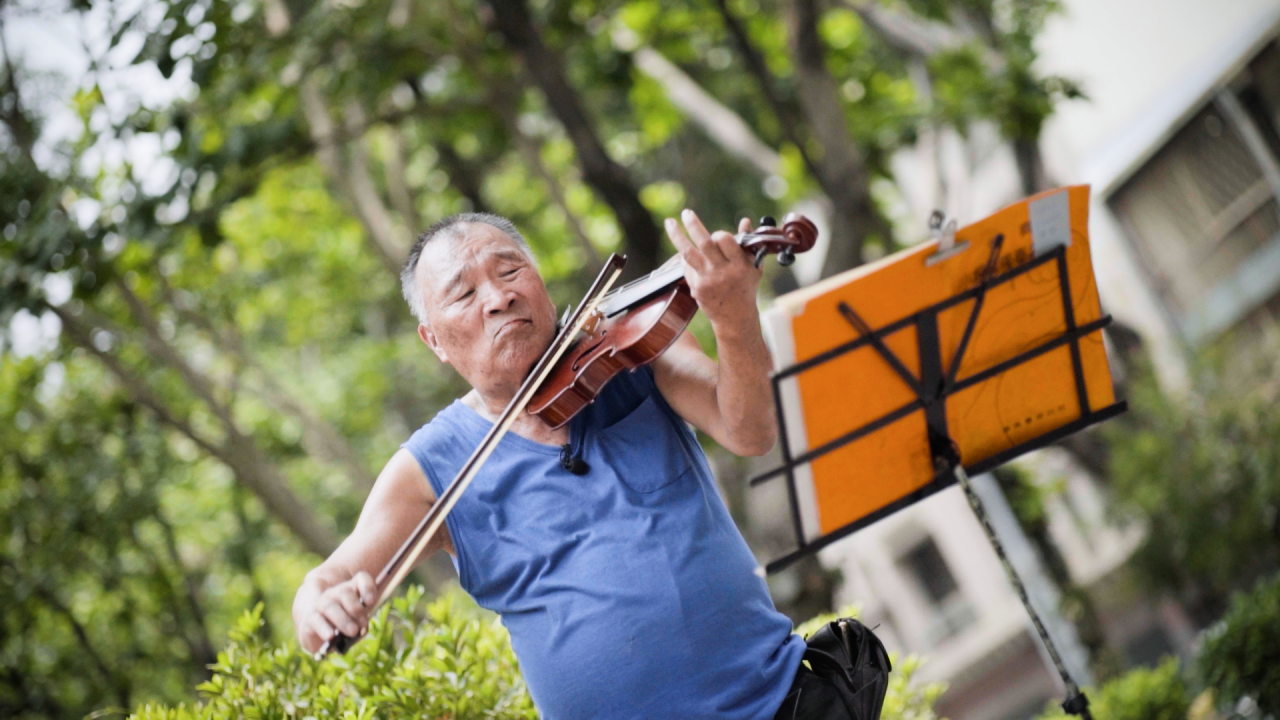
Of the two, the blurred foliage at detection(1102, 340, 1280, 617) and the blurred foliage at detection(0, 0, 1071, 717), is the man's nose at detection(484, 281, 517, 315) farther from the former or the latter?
the blurred foliage at detection(1102, 340, 1280, 617)

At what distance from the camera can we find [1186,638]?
14.2 m

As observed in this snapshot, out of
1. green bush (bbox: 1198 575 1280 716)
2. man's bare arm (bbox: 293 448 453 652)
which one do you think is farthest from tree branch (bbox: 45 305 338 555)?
green bush (bbox: 1198 575 1280 716)

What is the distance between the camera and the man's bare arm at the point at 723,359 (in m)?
1.91

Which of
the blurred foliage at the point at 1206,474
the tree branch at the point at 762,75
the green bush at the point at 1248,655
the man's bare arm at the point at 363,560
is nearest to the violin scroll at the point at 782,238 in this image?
the man's bare arm at the point at 363,560

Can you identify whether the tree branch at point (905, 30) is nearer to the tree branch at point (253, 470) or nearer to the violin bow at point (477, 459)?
the tree branch at point (253, 470)

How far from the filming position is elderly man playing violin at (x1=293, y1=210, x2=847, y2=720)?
2.04 meters

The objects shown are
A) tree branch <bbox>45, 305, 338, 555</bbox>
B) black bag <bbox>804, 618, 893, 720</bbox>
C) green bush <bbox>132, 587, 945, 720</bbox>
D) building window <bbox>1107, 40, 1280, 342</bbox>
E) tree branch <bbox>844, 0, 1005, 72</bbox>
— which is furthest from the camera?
building window <bbox>1107, 40, 1280, 342</bbox>

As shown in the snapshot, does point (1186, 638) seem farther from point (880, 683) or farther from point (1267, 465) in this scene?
point (880, 683)

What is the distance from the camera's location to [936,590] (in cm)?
2272

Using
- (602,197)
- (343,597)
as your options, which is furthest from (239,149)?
(343,597)

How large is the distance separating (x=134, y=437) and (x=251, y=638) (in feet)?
23.3

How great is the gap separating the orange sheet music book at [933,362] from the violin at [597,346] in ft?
1.57

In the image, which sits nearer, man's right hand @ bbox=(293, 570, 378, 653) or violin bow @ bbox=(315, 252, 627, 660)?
man's right hand @ bbox=(293, 570, 378, 653)

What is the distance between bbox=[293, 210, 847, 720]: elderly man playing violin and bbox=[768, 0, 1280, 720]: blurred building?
20.9ft
